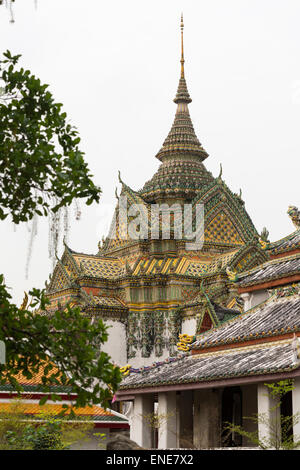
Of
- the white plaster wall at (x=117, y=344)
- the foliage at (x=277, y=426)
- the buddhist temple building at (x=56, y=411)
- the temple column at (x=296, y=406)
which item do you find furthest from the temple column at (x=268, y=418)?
the white plaster wall at (x=117, y=344)

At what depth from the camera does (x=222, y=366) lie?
18094mm

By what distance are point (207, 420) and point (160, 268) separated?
56.7 ft

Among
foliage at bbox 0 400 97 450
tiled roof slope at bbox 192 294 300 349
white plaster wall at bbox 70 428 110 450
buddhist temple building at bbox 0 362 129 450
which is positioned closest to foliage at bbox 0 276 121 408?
foliage at bbox 0 400 97 450

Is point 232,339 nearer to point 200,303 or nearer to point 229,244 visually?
point 200,303

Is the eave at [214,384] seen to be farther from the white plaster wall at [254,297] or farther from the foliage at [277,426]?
the white plaster wall at [254,297]

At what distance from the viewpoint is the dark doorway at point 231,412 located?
19391 mm

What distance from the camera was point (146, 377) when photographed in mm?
20938

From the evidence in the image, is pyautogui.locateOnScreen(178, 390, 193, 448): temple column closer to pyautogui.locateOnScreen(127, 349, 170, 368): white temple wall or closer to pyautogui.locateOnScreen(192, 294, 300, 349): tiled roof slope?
pyautogui.locateOnScreen(192, 294, 300, 349): tiled roof slope

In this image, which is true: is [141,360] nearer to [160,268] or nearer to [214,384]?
[160,268]

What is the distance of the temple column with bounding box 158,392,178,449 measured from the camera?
20.0 m

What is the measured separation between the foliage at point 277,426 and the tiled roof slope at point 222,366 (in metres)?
0.43

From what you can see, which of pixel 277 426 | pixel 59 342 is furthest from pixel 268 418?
pixel 59 342
